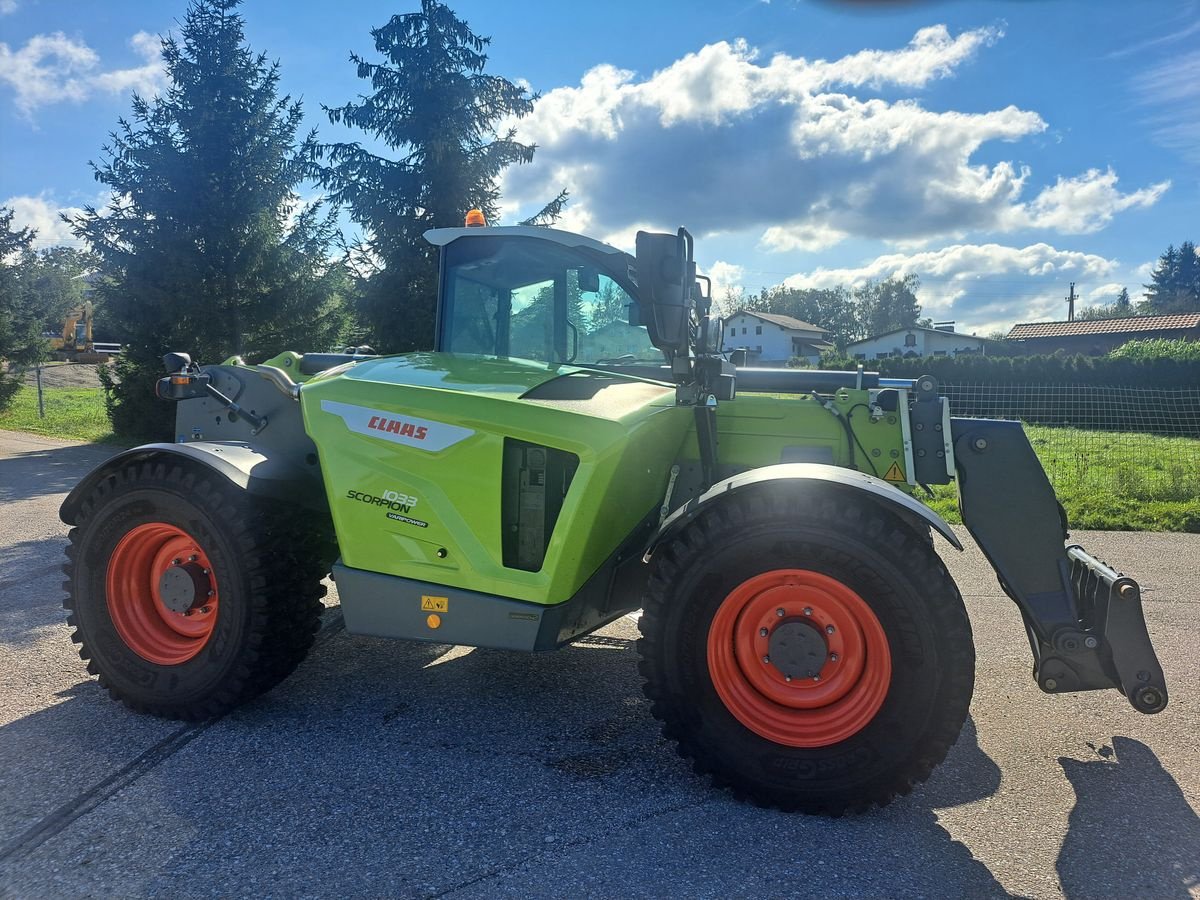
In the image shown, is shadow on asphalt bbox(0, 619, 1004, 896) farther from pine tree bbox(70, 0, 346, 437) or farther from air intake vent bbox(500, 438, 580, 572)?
pine tree bbox(70, 0, 346, 437)

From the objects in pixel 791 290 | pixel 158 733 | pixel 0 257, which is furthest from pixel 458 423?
pixel 791 290

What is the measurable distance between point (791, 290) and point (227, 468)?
110 meters

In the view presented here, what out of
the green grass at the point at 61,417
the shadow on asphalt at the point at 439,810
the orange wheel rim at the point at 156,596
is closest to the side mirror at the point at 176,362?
the orange wheel rim at the point at 156,596

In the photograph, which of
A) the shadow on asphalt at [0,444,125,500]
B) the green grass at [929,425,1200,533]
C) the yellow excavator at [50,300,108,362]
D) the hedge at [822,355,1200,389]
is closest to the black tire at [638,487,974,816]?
the green grass at [929,425,1200,533]

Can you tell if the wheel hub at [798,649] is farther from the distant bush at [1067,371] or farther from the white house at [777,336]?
the white house at [777,336]

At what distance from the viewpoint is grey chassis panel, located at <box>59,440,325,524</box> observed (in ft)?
12.5

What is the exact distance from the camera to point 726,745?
3125 mm

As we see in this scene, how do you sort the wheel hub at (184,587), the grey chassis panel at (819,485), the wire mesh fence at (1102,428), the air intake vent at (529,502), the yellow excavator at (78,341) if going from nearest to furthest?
the grey chassis panel at (819,485)
the air intake vent at (529,502)
the wheel hub at (184,587)
the wire mesh fence at (1102,428)
the yellow excavator at (78,341)

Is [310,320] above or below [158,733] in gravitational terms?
above

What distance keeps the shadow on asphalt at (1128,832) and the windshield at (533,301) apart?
2765mm

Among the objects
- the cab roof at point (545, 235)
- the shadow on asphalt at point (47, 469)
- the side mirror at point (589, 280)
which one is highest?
the cab roof at point (545, 235)

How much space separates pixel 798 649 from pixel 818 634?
0.31 feet

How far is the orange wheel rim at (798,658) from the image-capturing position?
122 inches

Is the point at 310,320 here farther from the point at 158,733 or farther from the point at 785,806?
the point at 785,806
